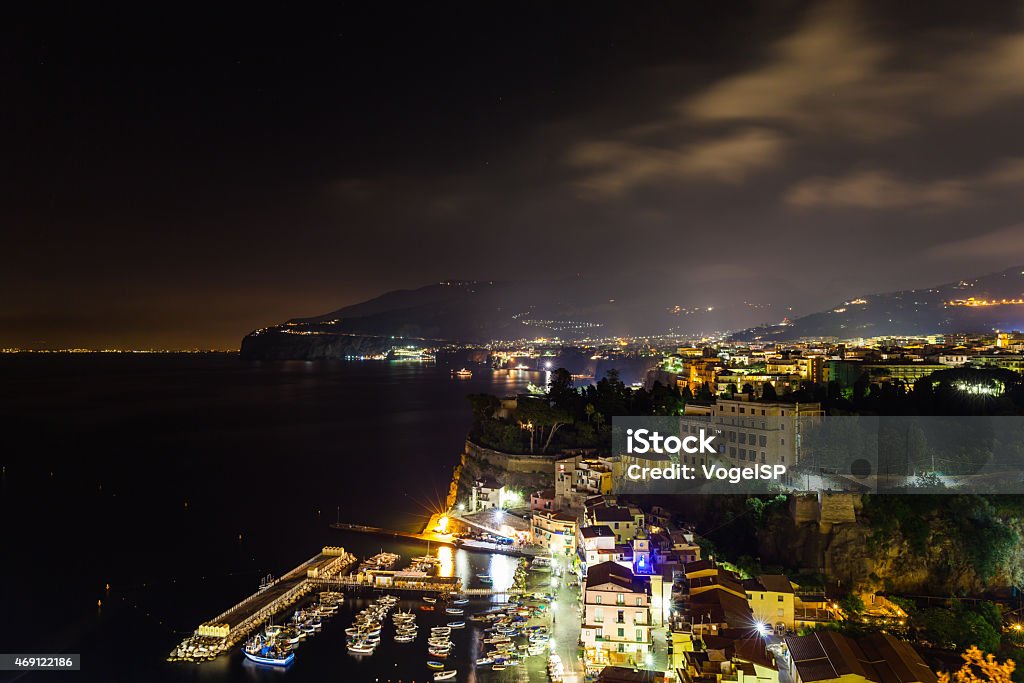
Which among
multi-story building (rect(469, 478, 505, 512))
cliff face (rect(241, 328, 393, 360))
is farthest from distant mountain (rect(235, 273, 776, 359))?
multi-story building (rect(469, 478, 505, 512))

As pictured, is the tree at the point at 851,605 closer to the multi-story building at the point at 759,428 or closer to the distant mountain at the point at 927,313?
the multi-story building at the point at 759,428

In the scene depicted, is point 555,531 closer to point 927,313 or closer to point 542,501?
point 542,501

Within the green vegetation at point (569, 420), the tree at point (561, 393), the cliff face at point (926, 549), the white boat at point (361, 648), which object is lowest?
the white boat at point (361, 648)

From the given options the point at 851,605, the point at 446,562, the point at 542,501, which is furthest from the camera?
the point at 542,501

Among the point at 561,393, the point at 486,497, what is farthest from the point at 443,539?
the point at 561,393

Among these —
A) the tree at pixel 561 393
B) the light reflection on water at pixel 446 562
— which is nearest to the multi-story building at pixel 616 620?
the light reflection on water at pixel 446 562

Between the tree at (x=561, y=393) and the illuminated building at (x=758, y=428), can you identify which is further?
the tree at (x=561, y=393)
